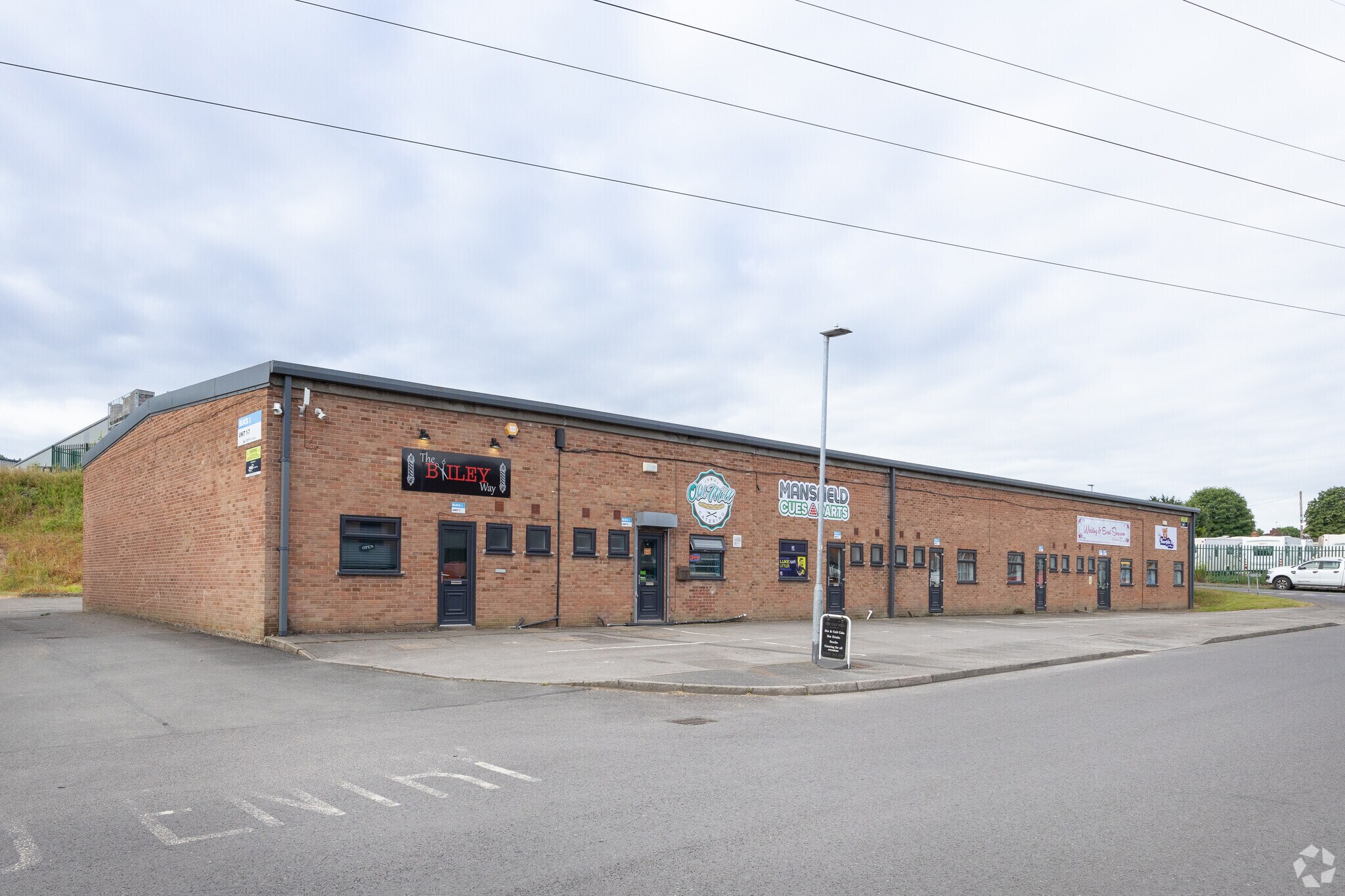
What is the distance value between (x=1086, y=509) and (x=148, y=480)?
3449 cm

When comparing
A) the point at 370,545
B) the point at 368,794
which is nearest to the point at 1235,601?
the point at 370,545

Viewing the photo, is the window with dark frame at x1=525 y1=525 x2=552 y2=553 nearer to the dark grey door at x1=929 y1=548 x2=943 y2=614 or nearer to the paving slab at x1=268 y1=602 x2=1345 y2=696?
the paving slab at x1=268 y1=602 x2=1345 y2=696

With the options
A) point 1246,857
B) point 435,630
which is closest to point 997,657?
point 435,630

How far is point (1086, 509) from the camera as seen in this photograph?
38844 millimetres

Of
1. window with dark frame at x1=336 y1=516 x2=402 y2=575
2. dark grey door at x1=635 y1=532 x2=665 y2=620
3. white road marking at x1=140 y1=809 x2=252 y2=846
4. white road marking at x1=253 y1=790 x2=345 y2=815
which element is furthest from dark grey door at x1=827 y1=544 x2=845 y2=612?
white road marking at x1=140 y1=809 x2=252 y2=846

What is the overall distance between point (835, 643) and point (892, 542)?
1600cm

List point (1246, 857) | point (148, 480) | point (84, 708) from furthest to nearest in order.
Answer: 1. point (148, 480)
2. point (84, 708)
3. point (1246, 857)

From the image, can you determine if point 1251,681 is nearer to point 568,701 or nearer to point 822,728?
point 822,728

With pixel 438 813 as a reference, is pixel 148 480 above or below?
above

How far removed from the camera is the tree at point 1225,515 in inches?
4193

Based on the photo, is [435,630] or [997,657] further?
[435,630]

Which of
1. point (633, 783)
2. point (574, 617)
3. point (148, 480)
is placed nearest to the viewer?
point (633, 783)

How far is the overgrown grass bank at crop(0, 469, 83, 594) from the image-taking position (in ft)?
126

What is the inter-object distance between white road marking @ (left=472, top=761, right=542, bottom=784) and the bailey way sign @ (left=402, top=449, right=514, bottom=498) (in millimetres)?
11610
